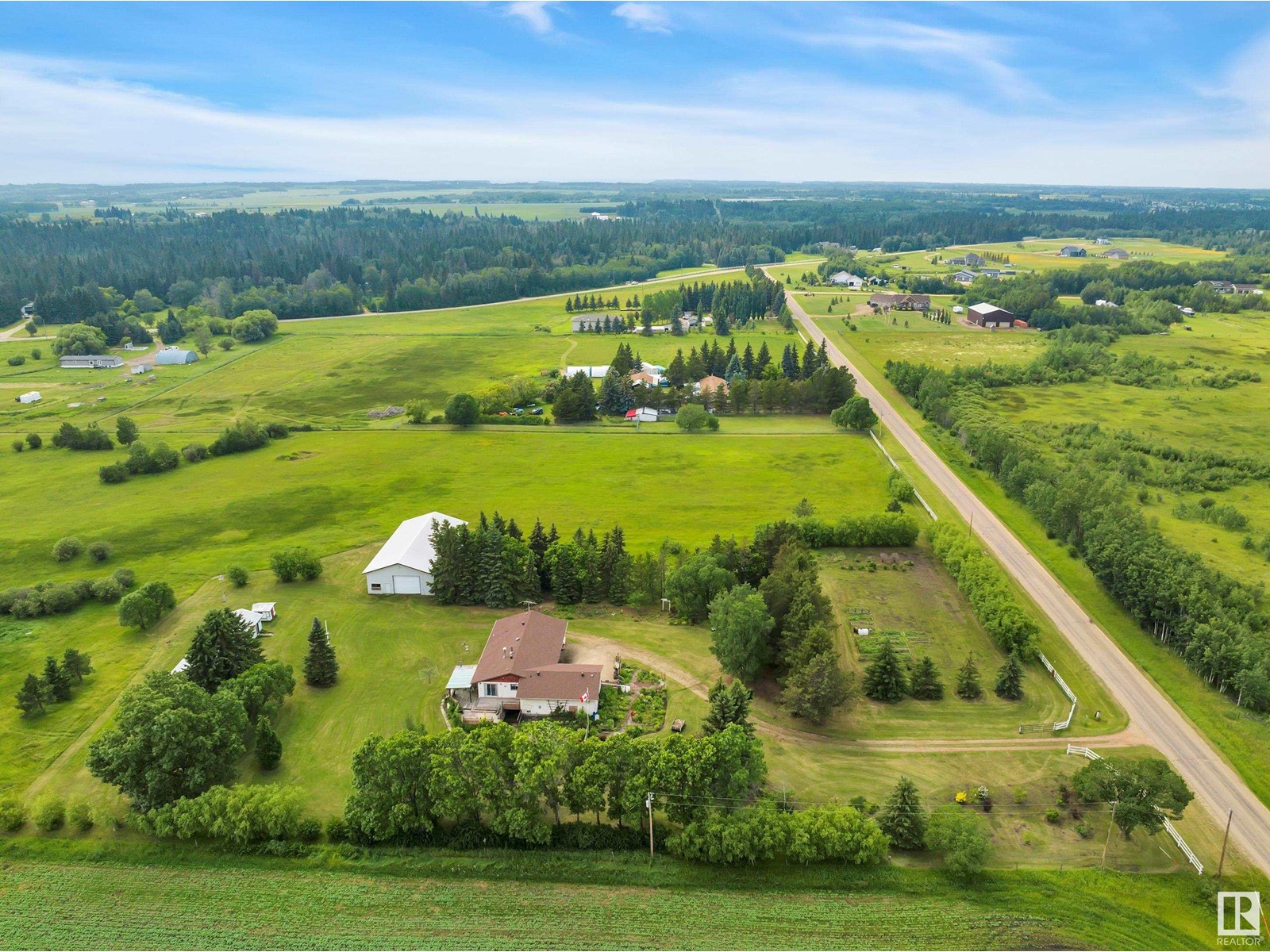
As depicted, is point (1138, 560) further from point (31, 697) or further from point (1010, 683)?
point (31, 697)

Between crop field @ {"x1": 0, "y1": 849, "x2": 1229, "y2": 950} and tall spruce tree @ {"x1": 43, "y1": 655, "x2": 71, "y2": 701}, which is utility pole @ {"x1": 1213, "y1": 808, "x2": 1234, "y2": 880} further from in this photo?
tall spruce tree @ {"x1": 43, "y1": 655, "x2": 71, "y2": 701}

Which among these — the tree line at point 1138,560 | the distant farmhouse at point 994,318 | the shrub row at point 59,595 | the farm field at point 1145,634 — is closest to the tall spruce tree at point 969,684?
the farm field at point 1145,634

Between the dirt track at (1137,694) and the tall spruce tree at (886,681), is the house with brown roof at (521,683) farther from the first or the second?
the dirt track at (1137,694)

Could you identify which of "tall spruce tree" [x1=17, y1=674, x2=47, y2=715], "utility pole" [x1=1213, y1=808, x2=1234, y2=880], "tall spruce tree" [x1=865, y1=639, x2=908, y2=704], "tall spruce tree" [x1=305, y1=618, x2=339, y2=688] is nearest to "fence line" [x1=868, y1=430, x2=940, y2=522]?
"tall spruce tree" [x1=865, y1=639, x2=908, y2=704]

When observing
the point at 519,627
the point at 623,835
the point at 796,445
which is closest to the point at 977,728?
the point at 623,835

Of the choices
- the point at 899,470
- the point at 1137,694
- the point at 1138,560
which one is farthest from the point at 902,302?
the point at 1137,694
